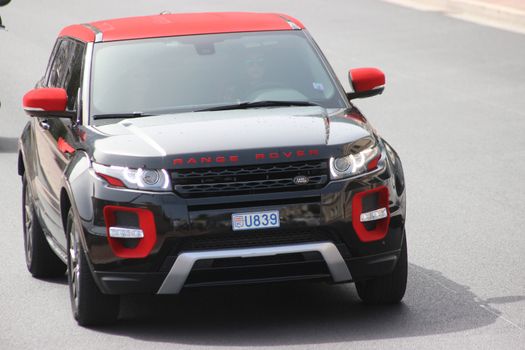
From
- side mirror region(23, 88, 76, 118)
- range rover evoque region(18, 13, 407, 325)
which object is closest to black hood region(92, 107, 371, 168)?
range rover evoque region(18, 13, 407, 325)

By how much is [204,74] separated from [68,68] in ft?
3.64

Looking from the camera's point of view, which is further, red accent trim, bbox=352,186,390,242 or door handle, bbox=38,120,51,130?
door handle, bbox=38,120,51,130

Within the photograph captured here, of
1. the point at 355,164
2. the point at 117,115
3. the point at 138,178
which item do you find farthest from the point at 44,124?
the point at 355,164

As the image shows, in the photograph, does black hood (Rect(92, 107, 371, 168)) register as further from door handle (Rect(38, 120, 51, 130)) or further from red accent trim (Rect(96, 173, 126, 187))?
door handle (Rect(38, 120, 51, 130))

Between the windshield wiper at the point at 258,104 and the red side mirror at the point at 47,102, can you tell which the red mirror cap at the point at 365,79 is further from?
the red side mirror at the point at 47,102

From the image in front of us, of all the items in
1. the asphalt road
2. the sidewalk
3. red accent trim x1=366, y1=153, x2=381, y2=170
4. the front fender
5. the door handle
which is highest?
red accent trim x1=366, y1=153, x2=381, y2=170

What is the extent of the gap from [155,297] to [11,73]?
15.1m

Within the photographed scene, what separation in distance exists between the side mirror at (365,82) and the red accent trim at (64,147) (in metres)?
1.87

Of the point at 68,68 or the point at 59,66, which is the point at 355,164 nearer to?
the point at 68,68

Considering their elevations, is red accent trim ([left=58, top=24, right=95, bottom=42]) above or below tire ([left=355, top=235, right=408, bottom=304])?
above

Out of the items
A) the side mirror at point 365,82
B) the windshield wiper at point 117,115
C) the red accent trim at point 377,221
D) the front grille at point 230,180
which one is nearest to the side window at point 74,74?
the windshield wiper at point 117,115

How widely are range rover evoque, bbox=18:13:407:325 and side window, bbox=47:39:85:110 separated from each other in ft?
0.29

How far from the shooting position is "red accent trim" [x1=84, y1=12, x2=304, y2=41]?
984 centimetres

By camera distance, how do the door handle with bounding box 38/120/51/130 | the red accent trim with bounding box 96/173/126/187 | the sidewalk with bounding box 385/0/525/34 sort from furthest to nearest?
the sidewalk with bounding box 385/0/525/34 → the door handle with bounding box 38/120/51/130 → the red accent trim with bounding box 96/173/126/187
